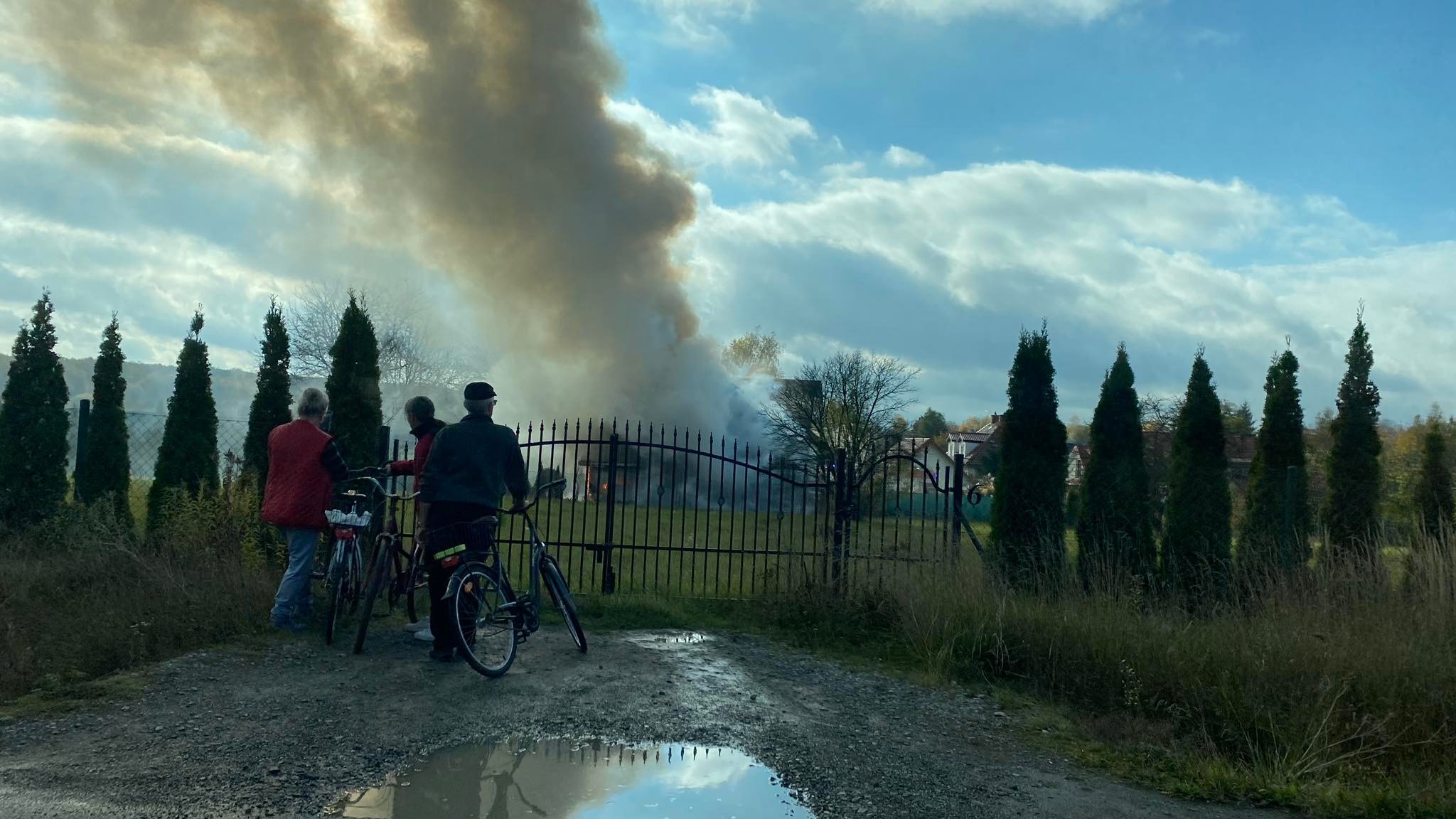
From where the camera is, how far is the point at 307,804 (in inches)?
162

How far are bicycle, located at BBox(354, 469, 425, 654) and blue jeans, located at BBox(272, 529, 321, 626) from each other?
17.5 inches

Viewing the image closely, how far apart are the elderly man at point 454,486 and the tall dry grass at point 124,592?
1.67 metres

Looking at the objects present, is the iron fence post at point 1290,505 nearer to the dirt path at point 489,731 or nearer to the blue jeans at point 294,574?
the dirt path at point 489,731

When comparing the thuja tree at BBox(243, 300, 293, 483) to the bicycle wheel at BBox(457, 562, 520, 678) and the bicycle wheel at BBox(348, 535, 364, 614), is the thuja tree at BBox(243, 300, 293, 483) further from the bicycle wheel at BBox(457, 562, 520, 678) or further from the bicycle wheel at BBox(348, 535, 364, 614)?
the bicycle wheel at BBox(457, 562, 520, 678)

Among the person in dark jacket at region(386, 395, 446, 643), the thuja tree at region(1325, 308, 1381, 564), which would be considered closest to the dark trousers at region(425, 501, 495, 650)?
the person in dark jacket at region(386, 395, 446, 643)

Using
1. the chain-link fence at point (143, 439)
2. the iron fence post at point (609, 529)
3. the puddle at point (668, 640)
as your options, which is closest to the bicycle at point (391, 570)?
the puddle at point (668, 640)

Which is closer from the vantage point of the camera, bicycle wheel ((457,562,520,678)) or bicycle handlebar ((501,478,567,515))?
bicycle wheel ((457,562,520,678))

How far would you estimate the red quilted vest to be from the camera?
734cm

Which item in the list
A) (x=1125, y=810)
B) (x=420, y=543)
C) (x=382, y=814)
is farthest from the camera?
(x=420, y=543)

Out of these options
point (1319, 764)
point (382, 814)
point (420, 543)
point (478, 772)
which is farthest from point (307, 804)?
point (1319, 764)

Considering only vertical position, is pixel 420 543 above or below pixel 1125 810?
above

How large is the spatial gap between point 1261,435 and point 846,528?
7.36 meters

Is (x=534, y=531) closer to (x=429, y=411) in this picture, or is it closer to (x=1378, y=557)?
(x=429, y=411)

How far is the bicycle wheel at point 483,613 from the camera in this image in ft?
20.7
